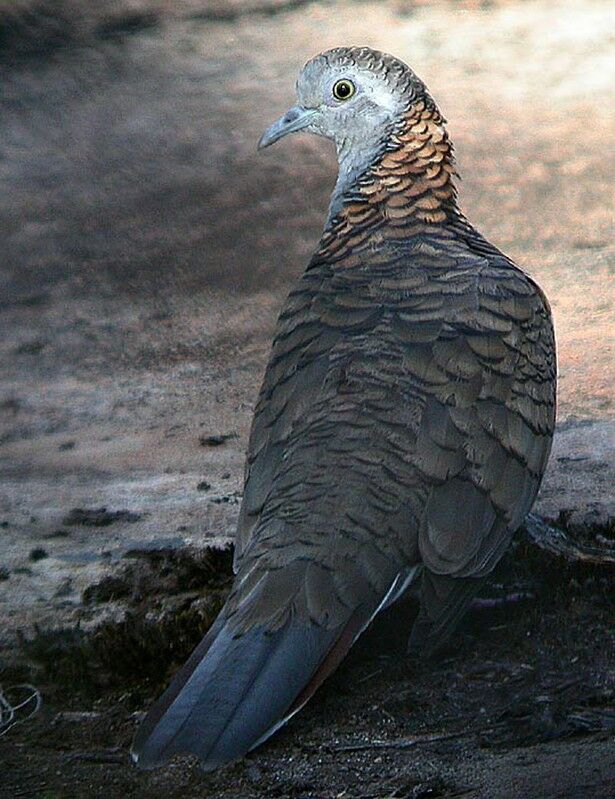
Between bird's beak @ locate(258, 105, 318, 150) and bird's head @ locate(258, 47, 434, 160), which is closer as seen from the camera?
bird's head @ locate(258, 47, 434, 160)

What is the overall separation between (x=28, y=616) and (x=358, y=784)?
1514 millimetres

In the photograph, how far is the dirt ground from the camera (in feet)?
13.1

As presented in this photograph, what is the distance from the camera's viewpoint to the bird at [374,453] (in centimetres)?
361

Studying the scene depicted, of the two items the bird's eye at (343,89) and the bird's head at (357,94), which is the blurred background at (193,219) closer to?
the bird's head at (357,94)

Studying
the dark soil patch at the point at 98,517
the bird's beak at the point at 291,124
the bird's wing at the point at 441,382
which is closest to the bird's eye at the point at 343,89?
the bird's beak at the point at 291,124

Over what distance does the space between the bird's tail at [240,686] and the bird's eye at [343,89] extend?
6.53 ft

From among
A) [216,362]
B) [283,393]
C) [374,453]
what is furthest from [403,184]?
[216,362]

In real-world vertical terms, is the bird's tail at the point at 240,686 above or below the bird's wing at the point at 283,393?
below

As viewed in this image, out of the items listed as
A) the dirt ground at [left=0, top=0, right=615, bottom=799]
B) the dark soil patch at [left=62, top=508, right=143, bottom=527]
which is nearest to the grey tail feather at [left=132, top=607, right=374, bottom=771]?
the dirt ground at [left=0, top=0, right=615, bottom=799]

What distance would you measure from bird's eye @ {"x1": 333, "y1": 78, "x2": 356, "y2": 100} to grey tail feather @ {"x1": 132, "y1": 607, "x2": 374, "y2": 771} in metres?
2.03

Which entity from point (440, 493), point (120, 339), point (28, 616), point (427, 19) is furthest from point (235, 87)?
point (440, 493)

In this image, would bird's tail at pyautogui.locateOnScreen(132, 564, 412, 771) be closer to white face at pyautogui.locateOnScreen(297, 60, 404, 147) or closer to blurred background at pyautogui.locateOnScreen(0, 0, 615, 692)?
blurred background at pyautogui.locateOnScreen(0, 0, 615, 692)

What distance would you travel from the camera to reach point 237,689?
351cm

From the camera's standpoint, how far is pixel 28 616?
4844 millimetres
